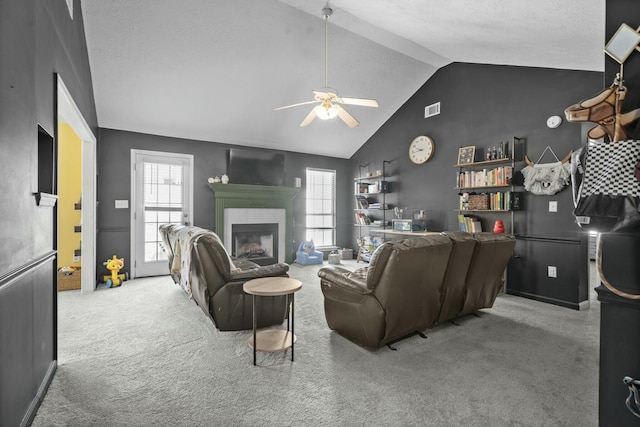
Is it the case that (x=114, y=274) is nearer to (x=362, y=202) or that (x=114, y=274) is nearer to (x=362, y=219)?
(x=362, y=219)

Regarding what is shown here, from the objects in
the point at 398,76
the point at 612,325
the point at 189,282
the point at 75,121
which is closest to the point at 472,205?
the point at 398,76

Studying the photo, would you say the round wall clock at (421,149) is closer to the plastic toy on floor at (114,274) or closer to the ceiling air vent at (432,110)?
the ceiling air vent at (432,110)

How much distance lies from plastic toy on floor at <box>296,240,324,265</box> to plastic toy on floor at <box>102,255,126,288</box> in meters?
3.15

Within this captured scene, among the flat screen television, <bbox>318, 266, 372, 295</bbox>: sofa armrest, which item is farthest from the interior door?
<bbox>318, 266, 372, 295</bbox>: sofa armrest

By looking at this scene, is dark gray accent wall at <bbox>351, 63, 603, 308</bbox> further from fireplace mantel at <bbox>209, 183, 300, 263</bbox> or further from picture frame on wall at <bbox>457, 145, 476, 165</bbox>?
fireplace mantel at <bbox>209, 183, 300, 263</bbox>

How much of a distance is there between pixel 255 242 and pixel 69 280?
9.62 ft

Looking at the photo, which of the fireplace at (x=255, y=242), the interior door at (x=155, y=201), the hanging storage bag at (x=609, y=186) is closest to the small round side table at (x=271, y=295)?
the hanging storage bag at (x=609, y=186)

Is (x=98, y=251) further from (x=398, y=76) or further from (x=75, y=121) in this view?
(x=398, y=76)

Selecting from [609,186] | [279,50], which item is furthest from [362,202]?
[609,186]

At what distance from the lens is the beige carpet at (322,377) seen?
5.85 ft

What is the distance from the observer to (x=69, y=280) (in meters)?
4.51

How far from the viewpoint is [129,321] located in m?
3.31

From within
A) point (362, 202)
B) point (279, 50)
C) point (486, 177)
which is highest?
point (279, 50)

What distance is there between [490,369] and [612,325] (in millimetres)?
1237
